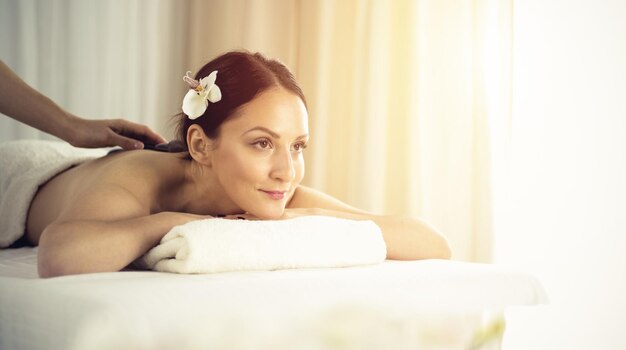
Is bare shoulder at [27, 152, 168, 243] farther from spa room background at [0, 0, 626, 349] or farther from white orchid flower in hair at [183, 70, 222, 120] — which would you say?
spa room background at [0, 0, 626, 349]

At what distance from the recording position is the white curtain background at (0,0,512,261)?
2381mm

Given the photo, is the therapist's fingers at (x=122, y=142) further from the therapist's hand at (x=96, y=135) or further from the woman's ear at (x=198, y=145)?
the woman's ear at (x=198, y=145)

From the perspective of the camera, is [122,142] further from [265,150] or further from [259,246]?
[259,246]

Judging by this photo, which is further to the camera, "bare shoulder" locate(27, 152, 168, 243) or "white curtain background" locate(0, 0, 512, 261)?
"white curtain background" locate(0, 0, 512, 261)

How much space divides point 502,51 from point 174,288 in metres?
1.73

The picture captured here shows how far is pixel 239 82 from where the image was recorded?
4.79 ft

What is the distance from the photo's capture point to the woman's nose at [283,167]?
4.54 feet

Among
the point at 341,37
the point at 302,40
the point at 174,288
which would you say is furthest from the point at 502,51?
the point at 174,288

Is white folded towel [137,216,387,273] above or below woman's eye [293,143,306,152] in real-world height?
below

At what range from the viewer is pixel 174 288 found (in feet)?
2.88

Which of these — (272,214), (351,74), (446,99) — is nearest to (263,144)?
(272,214)

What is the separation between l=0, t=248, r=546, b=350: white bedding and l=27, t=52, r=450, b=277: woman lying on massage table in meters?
0.22

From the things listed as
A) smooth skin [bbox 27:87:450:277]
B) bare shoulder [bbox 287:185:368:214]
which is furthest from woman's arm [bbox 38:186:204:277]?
bare shoulder [bbox 287:185:368:214]

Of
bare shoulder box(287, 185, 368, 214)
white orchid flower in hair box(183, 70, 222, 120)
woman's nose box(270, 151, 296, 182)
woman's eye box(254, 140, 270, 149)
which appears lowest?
bare shoulder box(287, 185, 368, 214)
